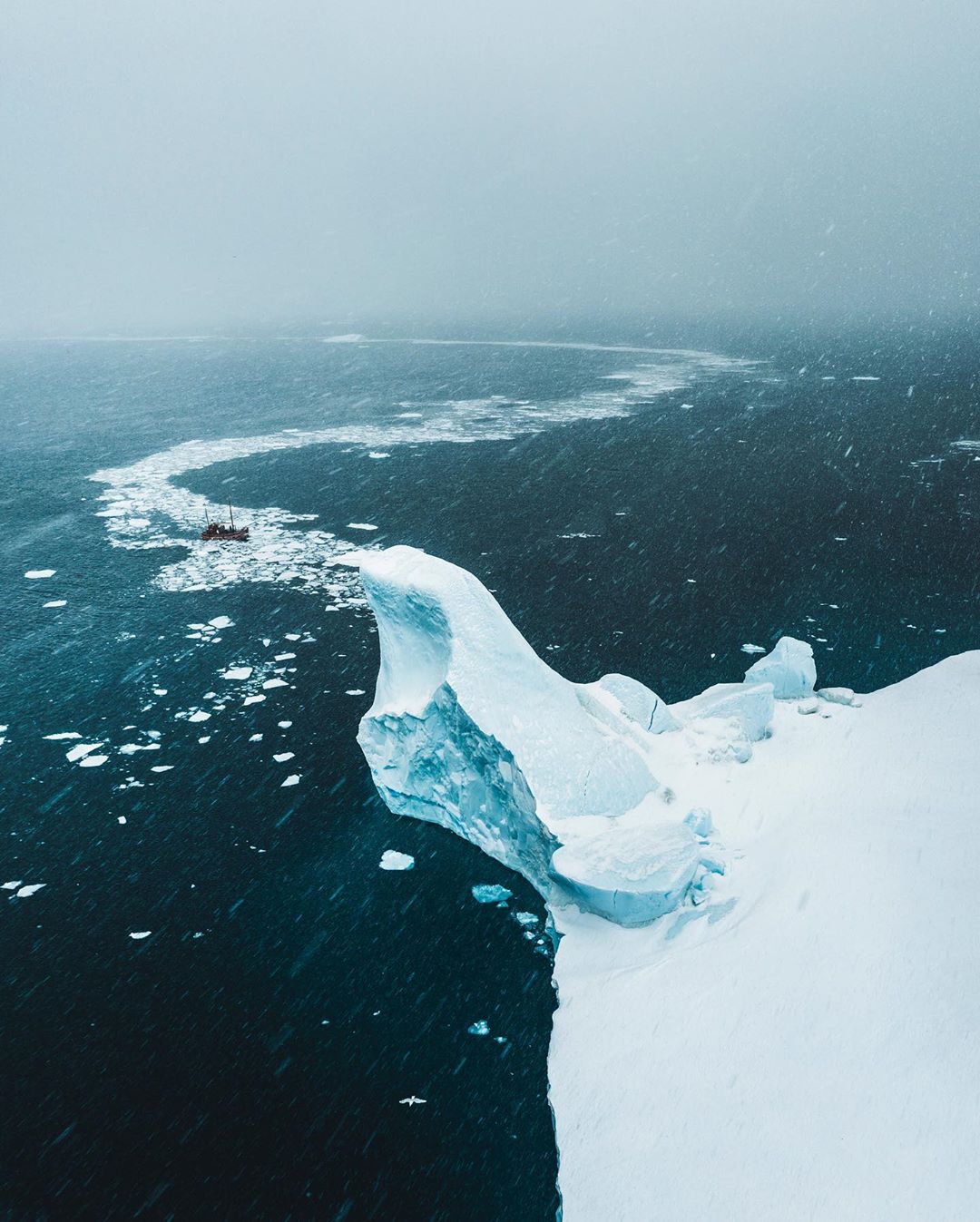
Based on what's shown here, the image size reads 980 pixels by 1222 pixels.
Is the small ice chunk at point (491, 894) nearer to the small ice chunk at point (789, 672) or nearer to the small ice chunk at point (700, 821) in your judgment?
the small ice chunk at point (700, 821)

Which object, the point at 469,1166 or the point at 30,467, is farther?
the point at 30,467

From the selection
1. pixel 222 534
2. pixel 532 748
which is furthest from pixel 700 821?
pixel 222 534

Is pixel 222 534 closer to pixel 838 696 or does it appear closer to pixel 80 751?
pixel 80 751

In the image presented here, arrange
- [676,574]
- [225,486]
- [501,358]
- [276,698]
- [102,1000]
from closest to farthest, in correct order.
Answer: [102,1000]
[276,698]
[676,574]
[225,486]
[501,358]

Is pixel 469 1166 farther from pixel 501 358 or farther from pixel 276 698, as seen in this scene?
pixel 501 358

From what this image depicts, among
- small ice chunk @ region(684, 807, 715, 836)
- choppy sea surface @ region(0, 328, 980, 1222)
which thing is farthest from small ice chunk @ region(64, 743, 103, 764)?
small ice chunk @ region(684, 807, 715, 836)

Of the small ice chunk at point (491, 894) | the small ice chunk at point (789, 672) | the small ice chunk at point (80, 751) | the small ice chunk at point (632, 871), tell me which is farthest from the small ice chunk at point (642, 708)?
the small ice chunk at point (80, 751)

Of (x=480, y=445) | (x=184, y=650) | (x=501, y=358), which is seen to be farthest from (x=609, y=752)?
(x=501, y=358)
